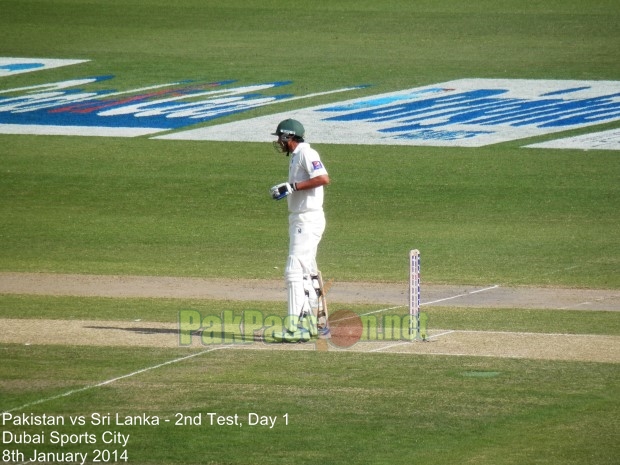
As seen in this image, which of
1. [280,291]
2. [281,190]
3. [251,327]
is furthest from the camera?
[280,291]

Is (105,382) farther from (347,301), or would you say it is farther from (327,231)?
(327,231)

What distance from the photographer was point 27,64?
35125mm

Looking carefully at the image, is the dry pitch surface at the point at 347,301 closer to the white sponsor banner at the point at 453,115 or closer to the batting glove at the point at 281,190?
the batting glove at the point at 281,190

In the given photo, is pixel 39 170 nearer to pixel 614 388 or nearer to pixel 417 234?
pixel 417 234

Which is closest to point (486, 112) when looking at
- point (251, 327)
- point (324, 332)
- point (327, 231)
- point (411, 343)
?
point (327, 231)

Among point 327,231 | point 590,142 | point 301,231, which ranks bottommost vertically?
point 327,231

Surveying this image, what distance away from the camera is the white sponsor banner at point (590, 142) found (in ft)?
88.8

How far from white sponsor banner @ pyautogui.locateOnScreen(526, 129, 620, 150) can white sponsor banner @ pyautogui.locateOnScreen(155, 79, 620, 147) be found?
27.9 inches

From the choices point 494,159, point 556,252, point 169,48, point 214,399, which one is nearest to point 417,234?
point 556,252

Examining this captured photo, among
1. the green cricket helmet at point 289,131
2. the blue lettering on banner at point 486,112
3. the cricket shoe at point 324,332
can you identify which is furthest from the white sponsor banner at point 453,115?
the green cricket helmet at point 289,131

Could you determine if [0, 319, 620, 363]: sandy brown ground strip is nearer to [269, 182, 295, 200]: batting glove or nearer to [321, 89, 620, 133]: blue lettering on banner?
[269, 182, 295, 200]: batting glove

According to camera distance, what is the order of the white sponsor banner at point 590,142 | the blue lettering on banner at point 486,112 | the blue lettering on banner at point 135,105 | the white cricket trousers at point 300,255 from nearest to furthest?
the white cricket trousers at point 300,255 → the white sponsor banner at point 590,142 → the blue lettering on banner at point 486,112 → the blue lettering on banner at point 135,105

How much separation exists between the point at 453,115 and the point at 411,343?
1748 centimetres

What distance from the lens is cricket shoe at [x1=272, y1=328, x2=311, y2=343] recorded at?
41.4 ft
